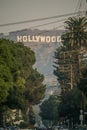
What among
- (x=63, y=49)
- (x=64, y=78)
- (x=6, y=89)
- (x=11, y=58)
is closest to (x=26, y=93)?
(x=63, y=49)

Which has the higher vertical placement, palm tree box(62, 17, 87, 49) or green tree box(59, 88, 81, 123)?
palm tree box(62, 17, 87, 49)

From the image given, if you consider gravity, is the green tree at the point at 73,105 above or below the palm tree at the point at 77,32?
below

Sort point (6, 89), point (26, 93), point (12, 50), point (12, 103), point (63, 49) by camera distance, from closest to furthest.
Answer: point (6, 89) → point (12, 103) → point (12, 50) → point (26, 93) → point (63, 49)

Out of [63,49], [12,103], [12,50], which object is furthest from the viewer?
[63,49]

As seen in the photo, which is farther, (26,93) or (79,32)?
(26,93)

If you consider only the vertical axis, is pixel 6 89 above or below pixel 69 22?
below

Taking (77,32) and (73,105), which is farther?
(73,105)

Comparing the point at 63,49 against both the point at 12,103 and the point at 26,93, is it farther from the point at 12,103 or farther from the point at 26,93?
the point at 12,103

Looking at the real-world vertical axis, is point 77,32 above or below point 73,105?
above
